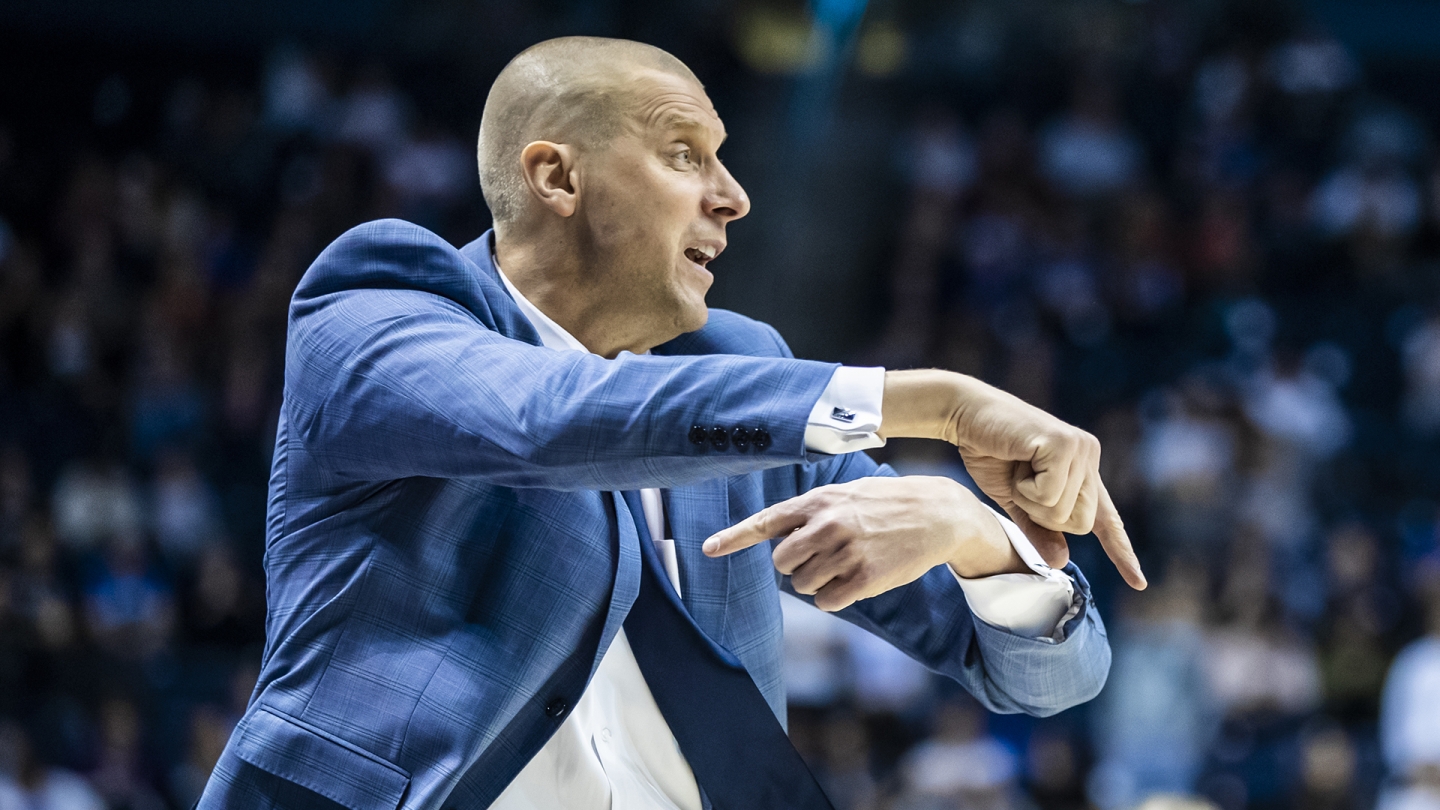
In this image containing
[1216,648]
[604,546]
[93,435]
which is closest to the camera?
[604,546]

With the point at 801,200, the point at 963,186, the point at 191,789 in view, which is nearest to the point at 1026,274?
the point at 963,186

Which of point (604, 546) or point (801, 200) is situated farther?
point (801, 200)

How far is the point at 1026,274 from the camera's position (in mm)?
Answer: 10414

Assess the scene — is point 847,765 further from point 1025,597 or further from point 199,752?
point 1025,597

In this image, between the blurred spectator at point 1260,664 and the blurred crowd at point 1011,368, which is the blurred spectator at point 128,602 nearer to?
the blurred crowd at point 1011,368

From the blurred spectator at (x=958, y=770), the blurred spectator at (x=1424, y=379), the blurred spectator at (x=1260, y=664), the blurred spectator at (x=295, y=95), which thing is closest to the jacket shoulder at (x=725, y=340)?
the blurred spectator at (x=958, y=770)

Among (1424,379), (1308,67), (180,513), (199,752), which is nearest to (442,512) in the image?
(199,752)

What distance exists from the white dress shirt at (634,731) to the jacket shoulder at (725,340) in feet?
1.07

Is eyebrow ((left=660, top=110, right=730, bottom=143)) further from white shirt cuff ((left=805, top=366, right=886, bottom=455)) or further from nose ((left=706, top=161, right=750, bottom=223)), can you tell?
white shirt cuff ((left=805, top=366, right=886, bottom=455))

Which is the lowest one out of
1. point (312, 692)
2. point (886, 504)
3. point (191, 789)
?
point (191, 789)

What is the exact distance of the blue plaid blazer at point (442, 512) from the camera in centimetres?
167

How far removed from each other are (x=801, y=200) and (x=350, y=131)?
321cm

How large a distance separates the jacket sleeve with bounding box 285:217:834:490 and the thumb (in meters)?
0.42

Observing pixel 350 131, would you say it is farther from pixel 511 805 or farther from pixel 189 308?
pixel 511 805
